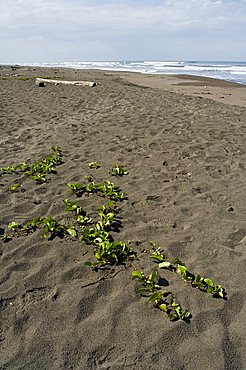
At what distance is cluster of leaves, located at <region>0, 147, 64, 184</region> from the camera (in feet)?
17.4

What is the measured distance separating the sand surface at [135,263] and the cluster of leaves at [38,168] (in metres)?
0.16

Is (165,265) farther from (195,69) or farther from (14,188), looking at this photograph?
(195,69)

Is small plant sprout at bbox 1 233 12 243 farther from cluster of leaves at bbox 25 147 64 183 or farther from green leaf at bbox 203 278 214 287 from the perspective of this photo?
green leaf at bbox 203 278 214 287

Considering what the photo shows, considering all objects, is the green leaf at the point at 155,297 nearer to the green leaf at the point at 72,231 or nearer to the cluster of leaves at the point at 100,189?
the green leaf at the point at 72,231

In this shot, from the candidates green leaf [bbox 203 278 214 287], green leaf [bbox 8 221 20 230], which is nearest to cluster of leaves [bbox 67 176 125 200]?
green leaf [bbox 8 221 20 230]

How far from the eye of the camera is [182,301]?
2.76 meters

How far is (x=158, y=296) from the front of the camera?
2.74 meters

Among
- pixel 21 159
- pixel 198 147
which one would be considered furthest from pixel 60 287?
pixel 198 147

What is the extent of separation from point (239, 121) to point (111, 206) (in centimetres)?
665

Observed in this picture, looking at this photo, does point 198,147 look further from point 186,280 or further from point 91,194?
point 186,280

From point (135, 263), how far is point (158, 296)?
559 millimetres

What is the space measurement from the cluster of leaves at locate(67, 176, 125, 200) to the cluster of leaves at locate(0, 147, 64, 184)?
2.27 ft

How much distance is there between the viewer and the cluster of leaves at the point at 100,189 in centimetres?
462

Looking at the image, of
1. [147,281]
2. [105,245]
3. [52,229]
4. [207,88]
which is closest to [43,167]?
[52,229]
